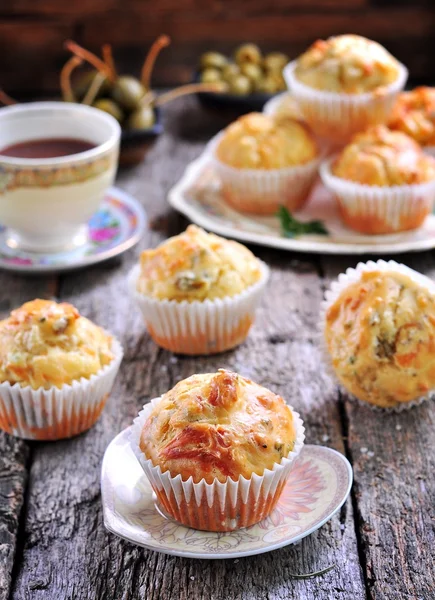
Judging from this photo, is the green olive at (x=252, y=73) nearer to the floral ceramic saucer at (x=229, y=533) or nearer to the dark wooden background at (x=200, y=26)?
the dark wooden background at (x=200, y=26)

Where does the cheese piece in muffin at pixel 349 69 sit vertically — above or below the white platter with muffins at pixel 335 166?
above

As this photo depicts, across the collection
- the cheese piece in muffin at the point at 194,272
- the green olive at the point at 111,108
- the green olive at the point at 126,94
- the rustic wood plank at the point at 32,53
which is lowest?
the rustic wood plank at the point at 32,53

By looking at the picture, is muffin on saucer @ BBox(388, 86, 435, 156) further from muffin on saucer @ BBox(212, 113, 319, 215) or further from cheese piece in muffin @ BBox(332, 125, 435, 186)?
muffin on saucer @ BBox(212, 113, 319, 215)

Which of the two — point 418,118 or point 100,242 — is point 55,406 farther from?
point 418,118

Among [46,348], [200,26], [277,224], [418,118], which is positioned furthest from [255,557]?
[200,26]

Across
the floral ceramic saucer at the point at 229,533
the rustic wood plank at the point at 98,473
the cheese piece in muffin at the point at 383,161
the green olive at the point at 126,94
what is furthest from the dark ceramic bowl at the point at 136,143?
the floral ceramic saucer at the point at 229,533

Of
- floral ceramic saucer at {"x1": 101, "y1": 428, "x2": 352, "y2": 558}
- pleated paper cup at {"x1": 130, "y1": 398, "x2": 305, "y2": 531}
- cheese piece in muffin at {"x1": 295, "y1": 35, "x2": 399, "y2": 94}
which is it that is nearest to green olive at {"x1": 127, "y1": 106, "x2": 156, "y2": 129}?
cheese piece in muffin at {"x1": 295, "y1": 35, "x2": 399, "y2": 94}
